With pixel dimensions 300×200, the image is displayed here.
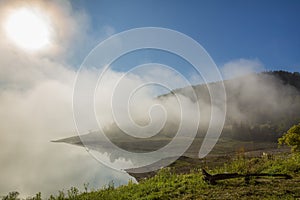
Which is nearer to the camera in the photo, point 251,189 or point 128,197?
point 251,189

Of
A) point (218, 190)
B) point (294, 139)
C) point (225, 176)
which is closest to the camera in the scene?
point (218, 190)

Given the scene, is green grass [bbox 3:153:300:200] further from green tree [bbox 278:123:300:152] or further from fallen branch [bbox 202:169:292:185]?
green tree [bbox 278:123:300:152]

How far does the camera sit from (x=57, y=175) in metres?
48.5

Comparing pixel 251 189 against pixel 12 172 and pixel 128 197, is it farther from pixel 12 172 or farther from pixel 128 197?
pixel 12 172

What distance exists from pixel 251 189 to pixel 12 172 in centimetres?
4986

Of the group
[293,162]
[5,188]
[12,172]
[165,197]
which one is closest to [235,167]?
[293,162]

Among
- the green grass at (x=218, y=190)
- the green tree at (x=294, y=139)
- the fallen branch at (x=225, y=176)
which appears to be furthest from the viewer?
the green tree at (x=294, y=139)

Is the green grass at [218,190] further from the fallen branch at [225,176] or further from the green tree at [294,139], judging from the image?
the green tree at [294,139]

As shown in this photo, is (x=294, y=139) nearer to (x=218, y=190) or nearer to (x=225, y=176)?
(x=225, y=176)

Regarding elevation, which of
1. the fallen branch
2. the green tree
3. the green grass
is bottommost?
the green grass

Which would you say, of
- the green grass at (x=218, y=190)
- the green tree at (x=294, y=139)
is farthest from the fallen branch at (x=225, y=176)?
the green tree at (x=294, y=139)

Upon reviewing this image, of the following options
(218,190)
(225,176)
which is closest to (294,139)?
(225,176)

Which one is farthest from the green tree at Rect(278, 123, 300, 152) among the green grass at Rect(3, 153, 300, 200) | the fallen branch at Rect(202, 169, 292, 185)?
the fallen branch at Rect(202, 169, 292, 185)

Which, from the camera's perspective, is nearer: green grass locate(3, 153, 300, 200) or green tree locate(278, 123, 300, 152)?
green grass locate(3, 153, 300, 200)
